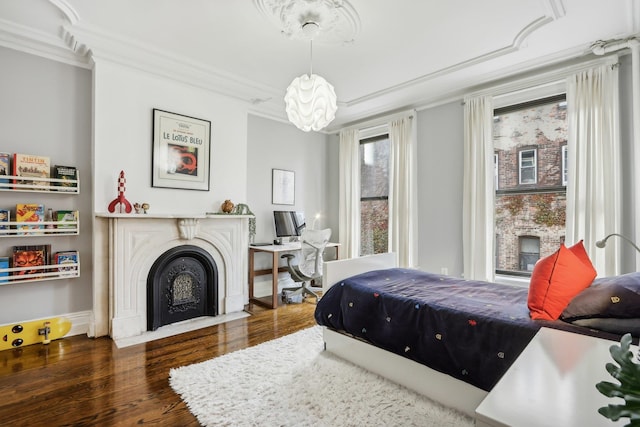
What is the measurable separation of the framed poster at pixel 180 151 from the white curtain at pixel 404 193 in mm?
2592

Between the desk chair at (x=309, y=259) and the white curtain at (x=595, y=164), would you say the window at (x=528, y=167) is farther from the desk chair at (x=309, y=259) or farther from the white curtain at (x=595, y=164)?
the desk chair at (x=309, y=259)

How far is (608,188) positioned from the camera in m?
2.90

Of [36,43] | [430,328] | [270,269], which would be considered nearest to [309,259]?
[270,269]

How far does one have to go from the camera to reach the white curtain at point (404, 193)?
4367mm

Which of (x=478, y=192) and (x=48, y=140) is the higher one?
(x=48, y=140)

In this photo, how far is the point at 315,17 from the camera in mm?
2514

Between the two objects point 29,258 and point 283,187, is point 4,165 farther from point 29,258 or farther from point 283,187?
point 283,187

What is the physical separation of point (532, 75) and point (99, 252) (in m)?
4.86

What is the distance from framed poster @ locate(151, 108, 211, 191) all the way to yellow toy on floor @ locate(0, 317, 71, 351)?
1.61 metres

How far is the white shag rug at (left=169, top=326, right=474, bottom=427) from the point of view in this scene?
1808 mm

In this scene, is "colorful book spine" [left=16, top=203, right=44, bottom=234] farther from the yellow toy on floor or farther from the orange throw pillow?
the orange throw pillow

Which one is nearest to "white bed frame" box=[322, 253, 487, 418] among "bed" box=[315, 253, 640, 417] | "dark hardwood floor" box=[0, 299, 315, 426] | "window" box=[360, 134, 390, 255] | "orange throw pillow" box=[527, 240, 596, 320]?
"bed" box=[315, 253, 640, 417]

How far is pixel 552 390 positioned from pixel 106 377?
275 cm

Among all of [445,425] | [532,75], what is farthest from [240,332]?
[532,75]
